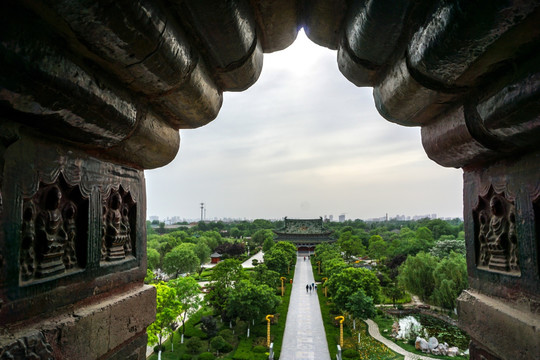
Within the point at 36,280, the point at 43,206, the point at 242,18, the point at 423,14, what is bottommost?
the point at 36,280

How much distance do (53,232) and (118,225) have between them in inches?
20.7

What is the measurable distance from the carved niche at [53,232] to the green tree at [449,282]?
1903 cm

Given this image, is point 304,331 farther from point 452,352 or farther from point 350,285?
point 452,352

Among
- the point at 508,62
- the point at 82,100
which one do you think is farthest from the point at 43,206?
the point at 508,62

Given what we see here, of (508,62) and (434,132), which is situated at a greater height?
(508,62)

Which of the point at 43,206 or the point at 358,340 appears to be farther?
the point at 358,340

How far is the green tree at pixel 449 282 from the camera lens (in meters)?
17.2

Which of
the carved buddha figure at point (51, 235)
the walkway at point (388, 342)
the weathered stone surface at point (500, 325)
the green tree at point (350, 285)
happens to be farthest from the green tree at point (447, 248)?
the carved buddha figure at point (51, 235)

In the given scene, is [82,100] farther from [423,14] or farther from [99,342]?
[423,14]

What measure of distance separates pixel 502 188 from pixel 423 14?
1074mm

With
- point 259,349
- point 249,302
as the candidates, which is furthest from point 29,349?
point 249,302

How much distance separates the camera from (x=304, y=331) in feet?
50.0

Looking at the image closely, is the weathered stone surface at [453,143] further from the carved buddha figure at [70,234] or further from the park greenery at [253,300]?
Answer: the park greenery at [253,300]

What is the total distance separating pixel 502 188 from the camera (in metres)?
1.92
